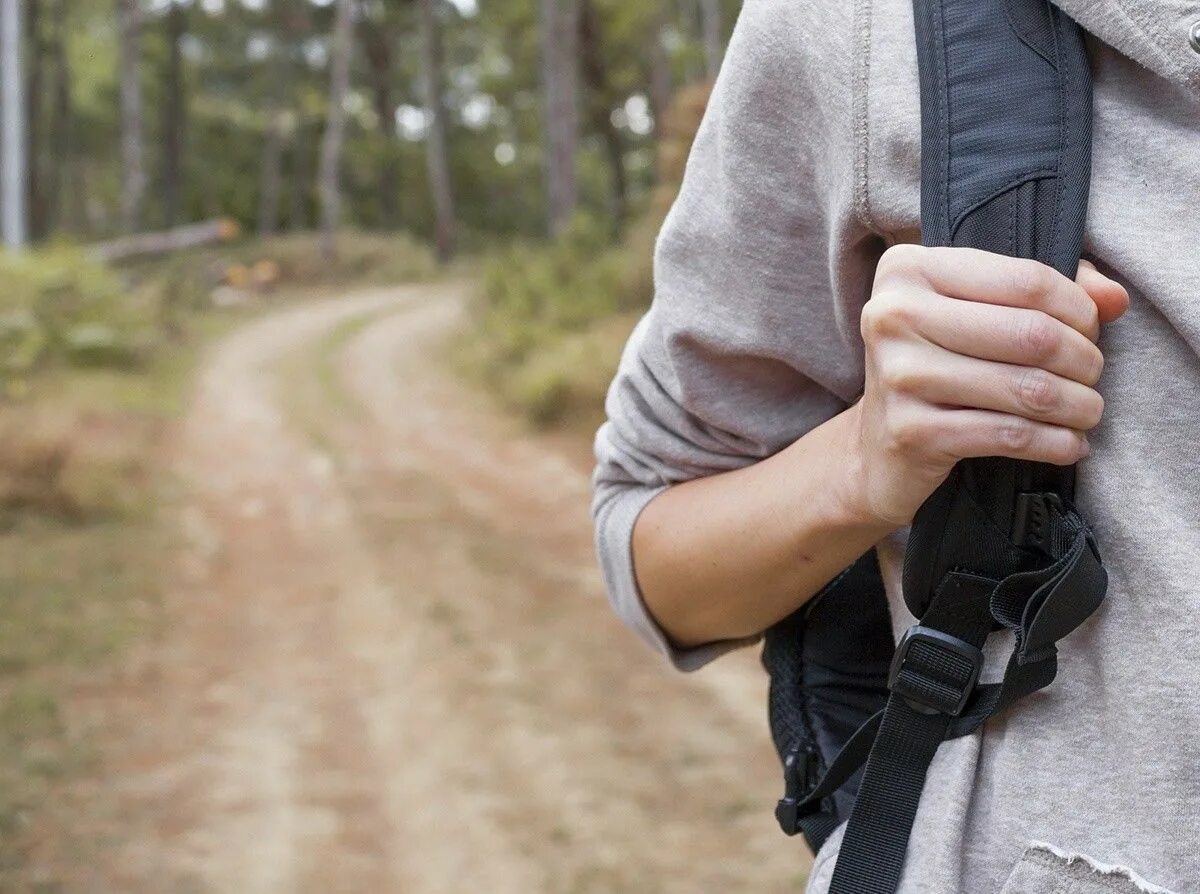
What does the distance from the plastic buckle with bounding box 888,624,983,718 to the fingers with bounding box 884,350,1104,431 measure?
0.15 m

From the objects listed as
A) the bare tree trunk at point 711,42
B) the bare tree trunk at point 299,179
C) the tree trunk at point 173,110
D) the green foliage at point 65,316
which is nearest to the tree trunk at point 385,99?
the bare tree trunk at point 299,179

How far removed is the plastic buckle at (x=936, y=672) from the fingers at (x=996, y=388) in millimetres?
153

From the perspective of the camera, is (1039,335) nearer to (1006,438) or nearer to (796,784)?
(1006,438)

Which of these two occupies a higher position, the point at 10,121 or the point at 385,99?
the point at 10,121

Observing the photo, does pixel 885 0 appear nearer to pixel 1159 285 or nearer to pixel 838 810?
pixel 1159 285

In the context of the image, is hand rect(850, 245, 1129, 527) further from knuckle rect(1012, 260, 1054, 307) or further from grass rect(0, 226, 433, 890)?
grass rect(0, 226, 433, 890)

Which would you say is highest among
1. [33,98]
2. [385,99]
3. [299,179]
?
[33,98]

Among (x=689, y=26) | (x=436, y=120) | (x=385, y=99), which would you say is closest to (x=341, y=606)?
(x=436, y=120)

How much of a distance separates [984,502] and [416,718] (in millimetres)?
4648

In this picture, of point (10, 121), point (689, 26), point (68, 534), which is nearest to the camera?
point (68, 534)

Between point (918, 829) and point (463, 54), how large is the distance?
40546 mm

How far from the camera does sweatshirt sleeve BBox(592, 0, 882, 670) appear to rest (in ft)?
3.10

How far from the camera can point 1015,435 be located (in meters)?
0.80

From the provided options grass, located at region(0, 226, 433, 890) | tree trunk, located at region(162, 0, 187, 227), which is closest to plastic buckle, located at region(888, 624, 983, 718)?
grass, located at region(0, 226, 433, 890)
